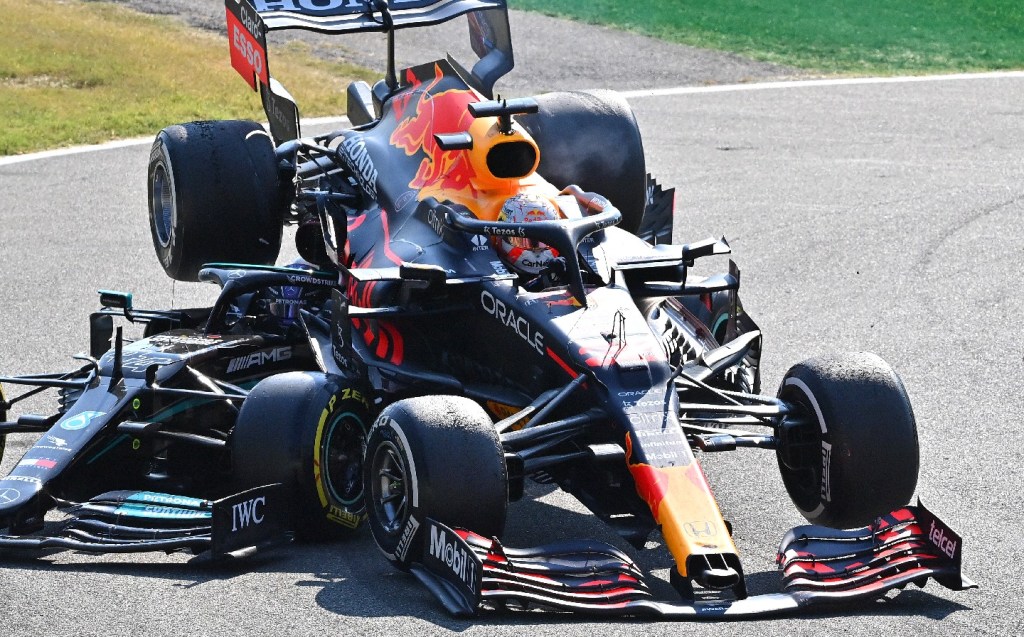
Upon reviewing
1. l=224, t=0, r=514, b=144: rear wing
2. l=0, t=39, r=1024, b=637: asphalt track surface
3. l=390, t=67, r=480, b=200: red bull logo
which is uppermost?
l=224, t=0, r=514, b=144: rear wing

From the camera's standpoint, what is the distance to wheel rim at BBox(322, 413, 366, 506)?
809 cm

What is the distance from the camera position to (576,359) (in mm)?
7867

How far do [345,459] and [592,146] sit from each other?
3.72 meters

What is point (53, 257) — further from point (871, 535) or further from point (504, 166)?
point (871, 535)

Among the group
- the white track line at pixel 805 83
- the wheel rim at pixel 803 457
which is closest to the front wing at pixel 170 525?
the wheel rim at pixel 803 457

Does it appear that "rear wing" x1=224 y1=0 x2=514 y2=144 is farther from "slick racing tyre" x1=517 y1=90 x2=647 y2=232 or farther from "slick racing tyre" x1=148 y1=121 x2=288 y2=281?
"slick racing tyre" x1=148 y1=121 x2=288 y2=281

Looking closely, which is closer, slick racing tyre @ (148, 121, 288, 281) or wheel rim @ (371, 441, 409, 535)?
wheel rim @ (371, 441, 409, 535)

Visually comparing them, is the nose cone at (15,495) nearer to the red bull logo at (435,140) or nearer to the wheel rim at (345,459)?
the wheel rim at (345,459)

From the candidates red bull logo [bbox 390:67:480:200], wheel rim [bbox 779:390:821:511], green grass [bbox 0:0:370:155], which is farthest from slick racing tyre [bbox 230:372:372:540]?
green grass [bbox 0:0:370:155]

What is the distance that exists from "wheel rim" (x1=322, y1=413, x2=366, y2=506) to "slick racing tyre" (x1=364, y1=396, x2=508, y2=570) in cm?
79

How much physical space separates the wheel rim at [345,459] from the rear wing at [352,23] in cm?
367

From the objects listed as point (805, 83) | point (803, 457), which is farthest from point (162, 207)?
point (805, 83)

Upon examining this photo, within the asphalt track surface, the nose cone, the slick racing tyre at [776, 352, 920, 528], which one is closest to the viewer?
the asphalt track surface

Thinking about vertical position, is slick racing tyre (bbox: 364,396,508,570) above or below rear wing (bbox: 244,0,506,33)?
below
